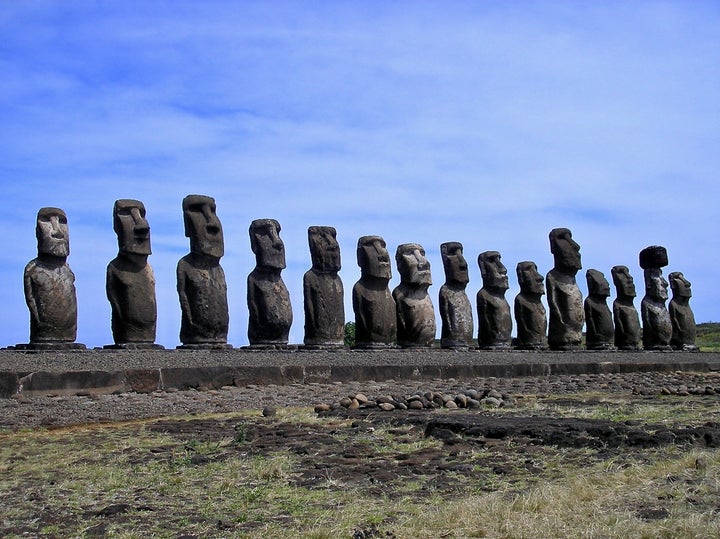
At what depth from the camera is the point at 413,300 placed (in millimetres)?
17172

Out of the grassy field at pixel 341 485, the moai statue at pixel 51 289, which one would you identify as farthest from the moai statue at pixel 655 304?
the grassy field at pixel 341 485

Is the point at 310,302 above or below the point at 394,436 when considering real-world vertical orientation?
above

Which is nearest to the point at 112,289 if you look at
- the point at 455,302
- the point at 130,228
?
the point at 130,228

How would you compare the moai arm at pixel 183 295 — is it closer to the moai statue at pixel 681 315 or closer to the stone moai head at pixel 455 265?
the stone moai head at pixel 455 265

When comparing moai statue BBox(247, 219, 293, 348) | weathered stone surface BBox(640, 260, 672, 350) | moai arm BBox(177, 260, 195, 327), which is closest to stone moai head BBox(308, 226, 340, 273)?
moai statue BBox(247, 219, 293, 348)

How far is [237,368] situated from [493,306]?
905 cm

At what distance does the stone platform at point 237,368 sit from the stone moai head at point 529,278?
2587 millimetres

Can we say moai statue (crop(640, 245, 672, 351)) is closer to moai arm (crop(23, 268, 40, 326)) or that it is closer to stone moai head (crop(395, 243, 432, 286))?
stone moai head (crop(395, 243, 432, 286))

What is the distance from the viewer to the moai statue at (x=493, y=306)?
1933cm

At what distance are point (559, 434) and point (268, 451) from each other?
1855 mm

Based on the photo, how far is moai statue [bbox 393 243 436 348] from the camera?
17078 millimetres

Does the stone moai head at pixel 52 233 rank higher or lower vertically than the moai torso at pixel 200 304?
higher

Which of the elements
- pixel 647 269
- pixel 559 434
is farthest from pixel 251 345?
pixel 647 269

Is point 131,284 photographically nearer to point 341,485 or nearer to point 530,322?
point 341,485
